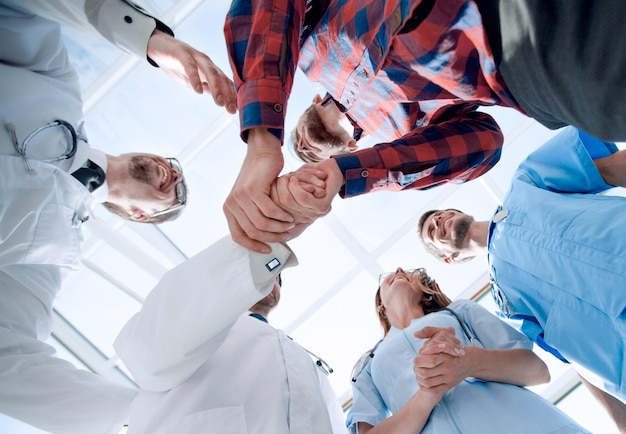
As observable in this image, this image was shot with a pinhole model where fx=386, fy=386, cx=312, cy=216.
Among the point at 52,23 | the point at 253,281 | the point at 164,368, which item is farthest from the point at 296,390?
the point at 52,23

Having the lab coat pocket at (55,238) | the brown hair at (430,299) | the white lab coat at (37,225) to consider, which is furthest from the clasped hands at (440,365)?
the lab coat pocket at (55,238)

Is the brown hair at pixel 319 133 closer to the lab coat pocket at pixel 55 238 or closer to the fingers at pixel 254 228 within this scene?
the lab coat pocket at pixel 55 238

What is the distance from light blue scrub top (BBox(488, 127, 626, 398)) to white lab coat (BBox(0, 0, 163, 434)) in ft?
5.51

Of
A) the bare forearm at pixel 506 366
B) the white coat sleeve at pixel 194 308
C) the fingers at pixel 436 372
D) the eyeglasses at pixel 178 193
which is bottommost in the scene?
the bare forearm at pixel 506 366

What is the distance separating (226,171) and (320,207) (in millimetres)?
2381

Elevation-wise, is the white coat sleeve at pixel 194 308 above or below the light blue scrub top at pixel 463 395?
above

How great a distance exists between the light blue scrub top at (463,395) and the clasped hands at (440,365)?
0.43ft

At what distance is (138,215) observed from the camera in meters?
2.63

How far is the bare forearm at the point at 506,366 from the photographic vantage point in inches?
55.9

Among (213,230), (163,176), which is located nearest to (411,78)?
(163,176)

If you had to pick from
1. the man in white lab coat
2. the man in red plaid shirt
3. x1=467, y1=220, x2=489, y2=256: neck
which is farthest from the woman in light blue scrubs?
the man in white lab coat

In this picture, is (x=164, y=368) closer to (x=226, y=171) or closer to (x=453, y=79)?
(x=453, y=79)

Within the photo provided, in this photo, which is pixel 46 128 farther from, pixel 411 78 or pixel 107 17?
pixel 411 78

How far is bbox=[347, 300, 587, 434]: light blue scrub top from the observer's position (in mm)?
1327
